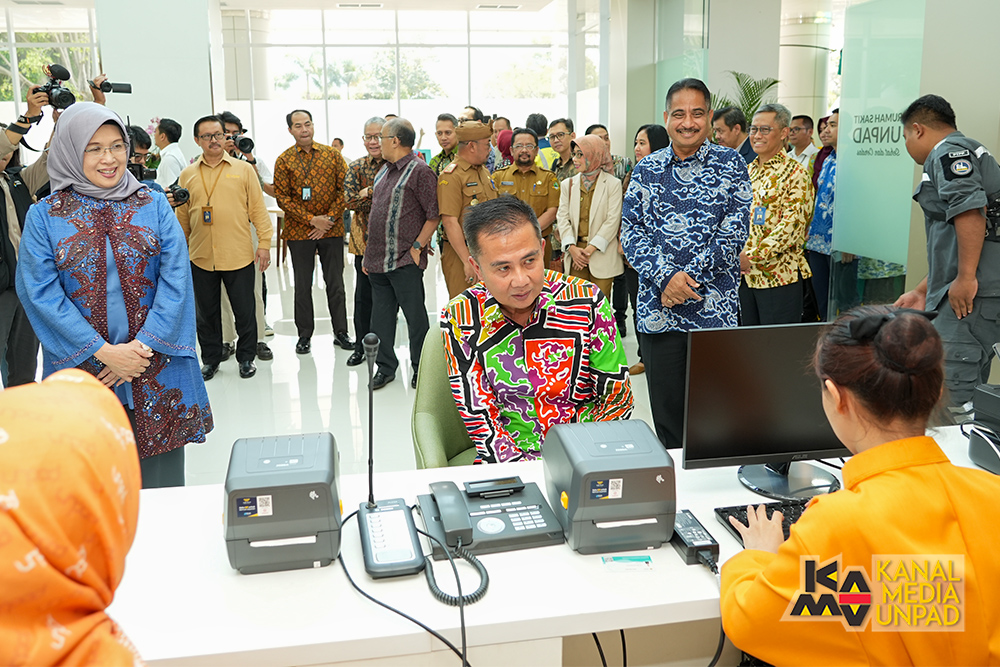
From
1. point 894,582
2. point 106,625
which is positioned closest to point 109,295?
point 106,625

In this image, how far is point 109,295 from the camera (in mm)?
2418

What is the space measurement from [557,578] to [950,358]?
8.42 feet

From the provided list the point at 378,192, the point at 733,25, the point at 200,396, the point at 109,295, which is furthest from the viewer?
the point at 733,25

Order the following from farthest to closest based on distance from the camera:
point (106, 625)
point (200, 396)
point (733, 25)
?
point (733, 25), point (200, 396), point (106, 625)

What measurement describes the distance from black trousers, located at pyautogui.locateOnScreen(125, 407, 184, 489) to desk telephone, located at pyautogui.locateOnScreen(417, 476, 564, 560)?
1289mm

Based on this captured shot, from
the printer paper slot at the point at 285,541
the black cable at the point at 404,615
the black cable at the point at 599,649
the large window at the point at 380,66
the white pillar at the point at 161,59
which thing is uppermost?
the large window at the point at 380,66

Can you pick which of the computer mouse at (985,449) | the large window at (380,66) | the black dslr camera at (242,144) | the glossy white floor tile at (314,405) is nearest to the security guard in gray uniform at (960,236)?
the computer mouse at (985,449)

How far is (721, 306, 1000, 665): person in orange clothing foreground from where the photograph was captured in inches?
45.5

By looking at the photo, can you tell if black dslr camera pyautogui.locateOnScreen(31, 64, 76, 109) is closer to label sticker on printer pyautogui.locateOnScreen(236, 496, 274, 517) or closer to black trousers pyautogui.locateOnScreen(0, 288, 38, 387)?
black trousers pyautogui.locateOnScreen(0, 288, 38, 387)

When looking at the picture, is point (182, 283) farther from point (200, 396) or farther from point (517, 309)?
point (517, 309)

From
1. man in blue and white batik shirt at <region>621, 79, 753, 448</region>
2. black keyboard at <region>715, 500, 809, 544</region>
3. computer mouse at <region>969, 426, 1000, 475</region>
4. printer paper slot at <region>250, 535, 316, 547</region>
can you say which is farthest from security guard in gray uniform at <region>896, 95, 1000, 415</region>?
printer paper slot at <region>250, 535, 316, 547</region>

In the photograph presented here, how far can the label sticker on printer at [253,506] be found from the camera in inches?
55.1

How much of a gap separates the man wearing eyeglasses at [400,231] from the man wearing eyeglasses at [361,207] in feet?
1.80

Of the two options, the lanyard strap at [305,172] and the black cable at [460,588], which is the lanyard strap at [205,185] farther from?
the black cable at [460,588]
